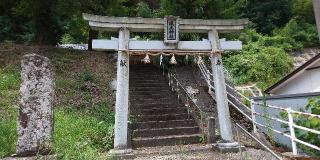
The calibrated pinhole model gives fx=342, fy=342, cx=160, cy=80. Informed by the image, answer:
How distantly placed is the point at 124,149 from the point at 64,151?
272 cm

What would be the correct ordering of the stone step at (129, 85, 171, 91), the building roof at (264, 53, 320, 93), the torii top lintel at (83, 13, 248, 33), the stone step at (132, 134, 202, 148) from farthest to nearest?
the stone step at (129, 85, 171, 91) → the building roof at (264, 53, 320, 93) → the stone step at (132, 134, 202, 148) → the torii top lintel at (83, 13, 248, 33)

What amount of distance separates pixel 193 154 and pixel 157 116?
9.78 ft

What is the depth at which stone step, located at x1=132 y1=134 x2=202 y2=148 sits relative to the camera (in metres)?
10.0

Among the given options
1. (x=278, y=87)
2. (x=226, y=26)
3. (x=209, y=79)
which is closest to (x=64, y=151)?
(x=226, y=26)

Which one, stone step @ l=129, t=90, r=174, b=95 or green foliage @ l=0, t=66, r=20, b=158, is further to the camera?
stone step @ l=129, t=90, r=174, b=95

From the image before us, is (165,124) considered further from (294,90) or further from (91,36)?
(91,36)

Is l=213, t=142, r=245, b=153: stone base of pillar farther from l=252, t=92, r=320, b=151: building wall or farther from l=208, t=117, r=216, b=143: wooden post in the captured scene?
l=252, t=92, r=320, b=151: building wall

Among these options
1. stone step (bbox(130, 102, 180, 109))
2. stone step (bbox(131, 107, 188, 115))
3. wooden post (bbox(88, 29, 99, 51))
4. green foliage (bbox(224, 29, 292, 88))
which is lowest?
stone step (bbox(131, 107, 188, 115))

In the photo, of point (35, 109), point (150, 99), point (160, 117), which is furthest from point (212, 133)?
point (35, 109)

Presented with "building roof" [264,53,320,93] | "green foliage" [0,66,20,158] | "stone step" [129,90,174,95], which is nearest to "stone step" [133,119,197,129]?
"stone step" [129,90,174,95]

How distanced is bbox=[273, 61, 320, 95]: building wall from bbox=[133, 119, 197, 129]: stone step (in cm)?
501

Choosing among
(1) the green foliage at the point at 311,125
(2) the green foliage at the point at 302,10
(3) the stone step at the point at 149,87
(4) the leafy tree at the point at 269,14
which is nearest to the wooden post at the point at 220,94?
(1) the green foliage at the point at 311,125

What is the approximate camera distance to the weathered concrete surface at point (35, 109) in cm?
662

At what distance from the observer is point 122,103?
9.22 meters
